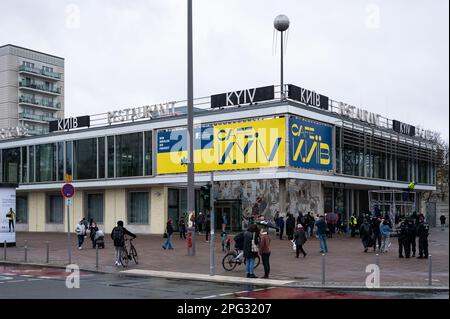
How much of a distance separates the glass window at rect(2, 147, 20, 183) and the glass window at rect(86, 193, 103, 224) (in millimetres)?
8740

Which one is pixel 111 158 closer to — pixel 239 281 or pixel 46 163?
pixel 46 163

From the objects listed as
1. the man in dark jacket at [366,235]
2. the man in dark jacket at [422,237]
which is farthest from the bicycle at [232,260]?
the man in dark jacket at [366,235]

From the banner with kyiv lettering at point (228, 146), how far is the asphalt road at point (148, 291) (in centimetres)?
1934

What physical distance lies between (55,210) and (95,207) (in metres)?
5.24

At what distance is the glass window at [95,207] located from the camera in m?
49.2

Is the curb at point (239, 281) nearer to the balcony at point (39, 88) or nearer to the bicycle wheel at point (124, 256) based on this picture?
the bicycle wheel at point (124, 256)

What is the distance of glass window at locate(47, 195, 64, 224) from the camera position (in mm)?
52250

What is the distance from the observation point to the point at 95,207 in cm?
4975

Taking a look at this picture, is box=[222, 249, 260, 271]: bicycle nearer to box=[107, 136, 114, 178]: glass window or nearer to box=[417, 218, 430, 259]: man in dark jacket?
box=[417, 218, 430, 259]: man in dark jacket

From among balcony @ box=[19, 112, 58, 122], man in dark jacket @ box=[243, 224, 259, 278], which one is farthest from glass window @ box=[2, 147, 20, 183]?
balcony @ box=[19, 112, 58, 122]

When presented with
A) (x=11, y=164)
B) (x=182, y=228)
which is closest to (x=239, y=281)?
(x=182, y=228)
